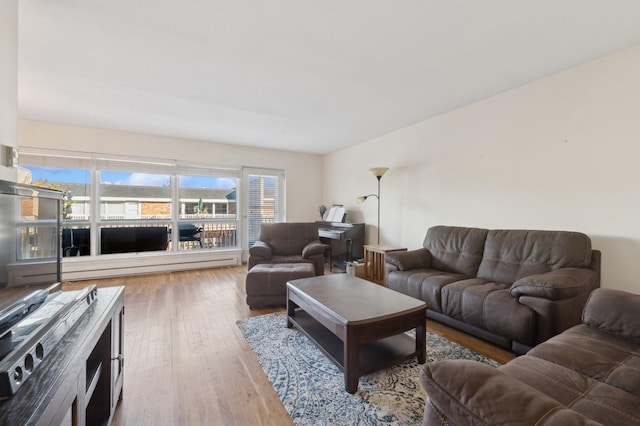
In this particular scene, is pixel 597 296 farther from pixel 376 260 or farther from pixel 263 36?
pixel 263 36

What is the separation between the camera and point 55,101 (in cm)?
308

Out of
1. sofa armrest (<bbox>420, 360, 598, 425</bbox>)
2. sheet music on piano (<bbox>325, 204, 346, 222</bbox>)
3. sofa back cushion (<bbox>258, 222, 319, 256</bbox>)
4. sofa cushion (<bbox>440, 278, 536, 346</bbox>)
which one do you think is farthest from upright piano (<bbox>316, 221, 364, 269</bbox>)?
sofa armrest (<bbox>420, 360, 598, 425</bbox>)

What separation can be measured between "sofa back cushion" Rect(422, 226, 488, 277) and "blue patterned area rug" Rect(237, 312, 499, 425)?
2.95ft

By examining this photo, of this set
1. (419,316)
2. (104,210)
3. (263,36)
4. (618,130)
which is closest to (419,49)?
(263,36)

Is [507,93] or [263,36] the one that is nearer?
[263,36]

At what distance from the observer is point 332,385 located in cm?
169

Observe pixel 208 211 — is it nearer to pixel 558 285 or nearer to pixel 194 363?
pixel 194 363

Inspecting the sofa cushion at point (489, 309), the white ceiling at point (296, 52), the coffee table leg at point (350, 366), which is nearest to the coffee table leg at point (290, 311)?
the coffee table leg at point (350, 366)

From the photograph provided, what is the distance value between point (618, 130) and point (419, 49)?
177 centimetres

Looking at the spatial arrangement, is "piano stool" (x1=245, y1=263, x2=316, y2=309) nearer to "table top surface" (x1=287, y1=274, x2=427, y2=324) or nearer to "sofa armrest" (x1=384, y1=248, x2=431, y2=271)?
"table top surface" (x1=287, y1=274, x2=427, y2=324)

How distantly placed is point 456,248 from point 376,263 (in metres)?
1.24

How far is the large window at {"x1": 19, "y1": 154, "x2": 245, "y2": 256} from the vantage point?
3.97m

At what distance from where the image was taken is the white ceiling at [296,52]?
1693 mm

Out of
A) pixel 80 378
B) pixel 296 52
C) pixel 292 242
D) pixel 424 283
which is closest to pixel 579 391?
pixel 424 283
